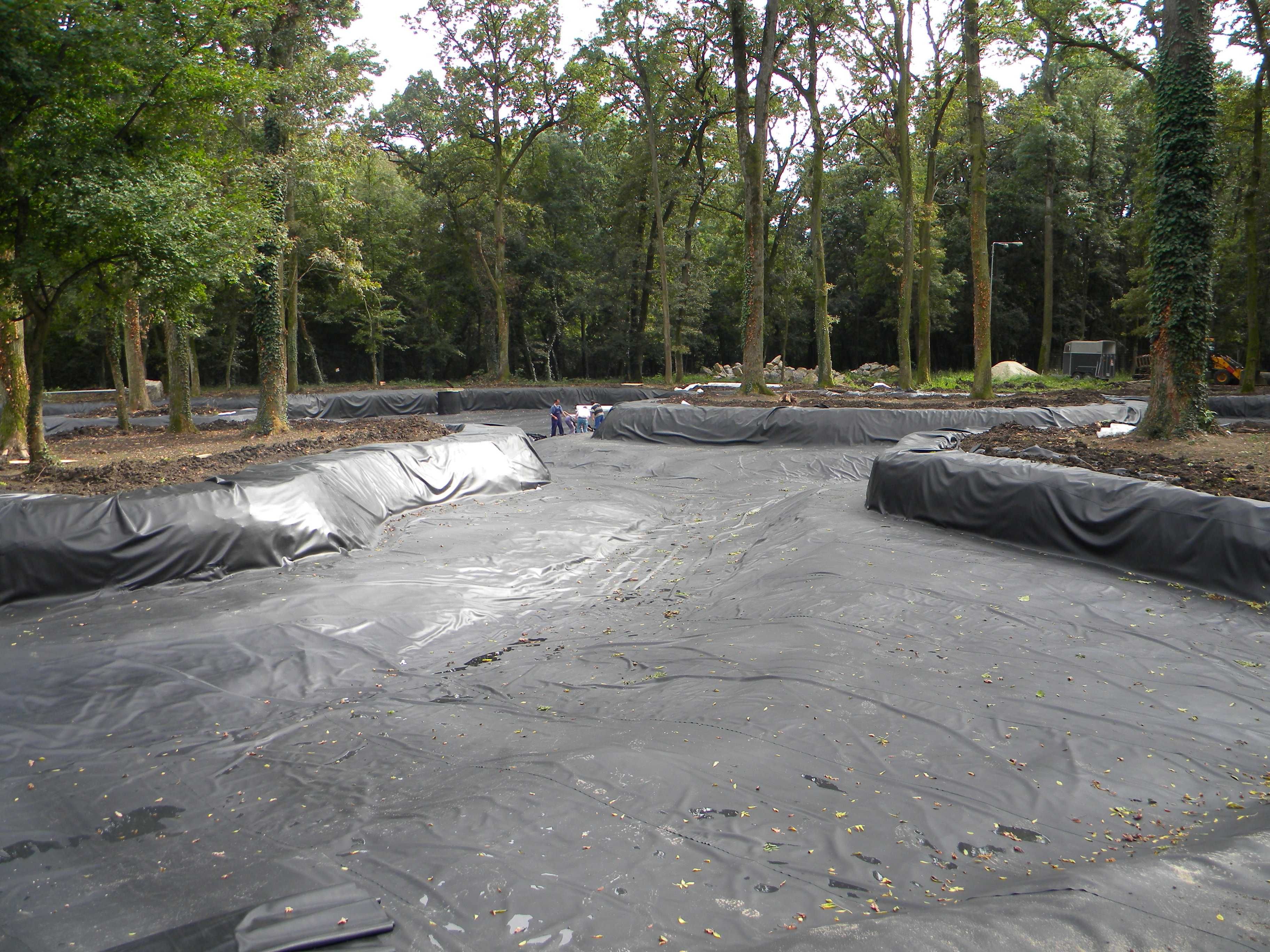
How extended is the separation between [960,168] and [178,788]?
38899 mm

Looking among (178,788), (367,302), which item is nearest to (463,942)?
(178,788)

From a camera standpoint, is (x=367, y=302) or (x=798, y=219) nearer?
(x=367, y=302)

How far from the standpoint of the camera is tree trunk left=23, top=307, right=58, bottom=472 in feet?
28.3

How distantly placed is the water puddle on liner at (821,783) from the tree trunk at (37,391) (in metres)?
8.78

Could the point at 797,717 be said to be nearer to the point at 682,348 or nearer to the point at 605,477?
the point at 605,477

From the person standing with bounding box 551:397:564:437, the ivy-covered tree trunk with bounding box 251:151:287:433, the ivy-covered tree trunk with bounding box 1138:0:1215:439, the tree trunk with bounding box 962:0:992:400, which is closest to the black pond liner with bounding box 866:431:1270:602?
the ivy-covered tree trunk with bounding box 1138:0:1215:439

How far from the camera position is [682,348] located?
31.3m

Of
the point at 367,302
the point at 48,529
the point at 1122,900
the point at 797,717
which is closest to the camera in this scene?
the point at 1122,900

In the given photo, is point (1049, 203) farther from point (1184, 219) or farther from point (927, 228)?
point (1184, 219)

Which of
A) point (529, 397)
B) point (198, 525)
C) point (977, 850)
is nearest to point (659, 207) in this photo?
point (529, 397)

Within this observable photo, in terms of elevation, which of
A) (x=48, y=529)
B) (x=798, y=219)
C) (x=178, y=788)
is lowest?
(x=178, y=788)

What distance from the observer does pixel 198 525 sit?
21.2ft

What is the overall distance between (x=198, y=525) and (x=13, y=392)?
6.24 m

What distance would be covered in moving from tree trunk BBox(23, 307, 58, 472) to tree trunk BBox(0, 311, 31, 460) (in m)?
0.96
